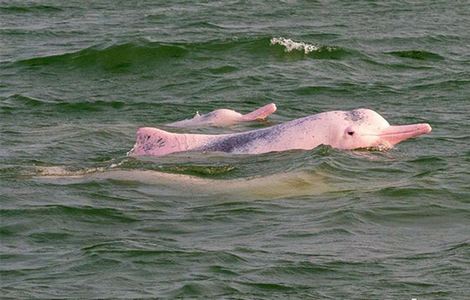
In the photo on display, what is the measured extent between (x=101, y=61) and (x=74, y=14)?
13.8 ft

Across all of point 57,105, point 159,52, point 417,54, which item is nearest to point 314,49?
point 417,54

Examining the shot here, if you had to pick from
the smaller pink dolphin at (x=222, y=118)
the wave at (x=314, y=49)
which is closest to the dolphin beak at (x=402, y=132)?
the smaller pink dolphin at (x=222, y=118)

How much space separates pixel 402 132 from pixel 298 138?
50.5 inches

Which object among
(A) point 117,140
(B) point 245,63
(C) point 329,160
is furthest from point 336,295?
(B) point 245,63

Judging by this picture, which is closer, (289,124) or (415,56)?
(289,124)

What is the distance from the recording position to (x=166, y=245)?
44.1ft

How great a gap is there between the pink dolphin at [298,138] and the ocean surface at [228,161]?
217 millimetres

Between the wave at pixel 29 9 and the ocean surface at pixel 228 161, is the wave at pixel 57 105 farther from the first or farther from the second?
the wave at pixel 29 9

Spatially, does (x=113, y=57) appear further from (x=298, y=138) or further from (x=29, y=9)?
(x=298, y=138)

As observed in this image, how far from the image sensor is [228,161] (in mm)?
17047

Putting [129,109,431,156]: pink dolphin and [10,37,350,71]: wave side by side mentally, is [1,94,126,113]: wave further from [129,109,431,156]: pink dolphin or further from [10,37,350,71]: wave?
[129,109,431,156]: pink dolphin

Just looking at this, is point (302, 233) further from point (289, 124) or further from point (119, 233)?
point (289, 124)

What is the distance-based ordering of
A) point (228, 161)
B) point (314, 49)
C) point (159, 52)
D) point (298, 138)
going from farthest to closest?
point (314, 49), point (159, 52), point (298, 138), point (228, 161)

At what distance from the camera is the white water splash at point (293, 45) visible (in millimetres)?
25547
